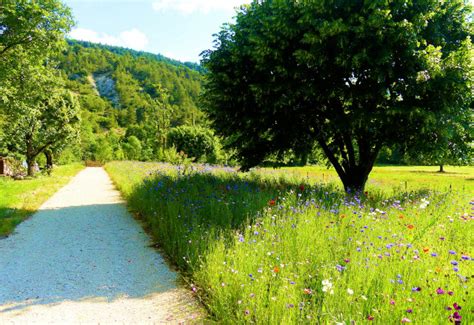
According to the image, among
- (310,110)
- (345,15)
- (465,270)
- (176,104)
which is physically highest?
(176,104)

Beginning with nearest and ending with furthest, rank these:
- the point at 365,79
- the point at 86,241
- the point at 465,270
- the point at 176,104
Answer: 1. the point at 465,270
2. the point at 86,241
3. the point at 365,79
4. the point at 176,104

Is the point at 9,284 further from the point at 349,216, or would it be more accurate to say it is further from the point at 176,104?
the point at 176,104

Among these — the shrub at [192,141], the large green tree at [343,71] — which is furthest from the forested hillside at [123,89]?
the large green tree at [343,71]

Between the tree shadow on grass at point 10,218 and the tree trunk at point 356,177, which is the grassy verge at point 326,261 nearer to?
the tree trunk at point 356,177

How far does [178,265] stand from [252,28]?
699 centimetres

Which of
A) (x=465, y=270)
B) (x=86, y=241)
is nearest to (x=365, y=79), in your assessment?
(x=465, y=270)

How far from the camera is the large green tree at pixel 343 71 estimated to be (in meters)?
7.42

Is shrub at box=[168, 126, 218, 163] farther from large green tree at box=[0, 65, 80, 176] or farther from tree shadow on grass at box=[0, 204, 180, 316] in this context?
tree shadow on grass at box=[0, 204, 180, 316]

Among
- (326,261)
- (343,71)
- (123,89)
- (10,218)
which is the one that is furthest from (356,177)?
(123,89)

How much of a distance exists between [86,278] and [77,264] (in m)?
0.73

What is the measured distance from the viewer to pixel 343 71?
8.42m

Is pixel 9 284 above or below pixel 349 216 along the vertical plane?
below

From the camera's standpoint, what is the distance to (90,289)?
167 inches

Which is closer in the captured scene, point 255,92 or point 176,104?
point 255,92
